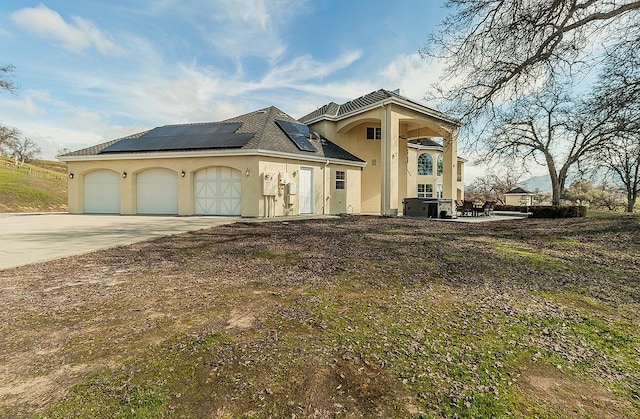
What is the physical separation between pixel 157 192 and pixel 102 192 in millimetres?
3558

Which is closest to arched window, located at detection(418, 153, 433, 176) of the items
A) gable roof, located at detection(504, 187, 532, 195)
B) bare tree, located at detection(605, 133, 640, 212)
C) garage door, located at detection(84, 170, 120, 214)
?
bare tree, located at detection(605, 133, 640, 212)

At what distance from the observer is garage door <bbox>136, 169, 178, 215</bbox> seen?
15.6 meters

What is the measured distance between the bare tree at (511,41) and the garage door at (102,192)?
55.0 ft

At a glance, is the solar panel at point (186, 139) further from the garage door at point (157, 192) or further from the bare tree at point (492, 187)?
the bare tree at point (492, 187)

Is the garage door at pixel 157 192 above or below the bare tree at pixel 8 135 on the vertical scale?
below

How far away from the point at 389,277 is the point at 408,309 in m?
1.19

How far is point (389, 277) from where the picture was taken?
4176 millimetres

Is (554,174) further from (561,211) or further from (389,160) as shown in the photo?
(389,160)

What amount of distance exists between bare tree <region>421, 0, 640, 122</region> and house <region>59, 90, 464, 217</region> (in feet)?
5.39

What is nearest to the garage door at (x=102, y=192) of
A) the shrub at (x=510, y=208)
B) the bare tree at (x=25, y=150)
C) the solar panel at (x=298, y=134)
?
the solar panel at (x=298, y=134)

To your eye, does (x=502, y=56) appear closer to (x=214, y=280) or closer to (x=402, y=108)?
(x=402, y=108)

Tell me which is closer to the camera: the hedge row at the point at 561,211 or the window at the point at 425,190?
the hedge row at the point at 561,211

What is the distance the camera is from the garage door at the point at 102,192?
53.6 ft

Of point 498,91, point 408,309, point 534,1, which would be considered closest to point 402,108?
point 498,91
